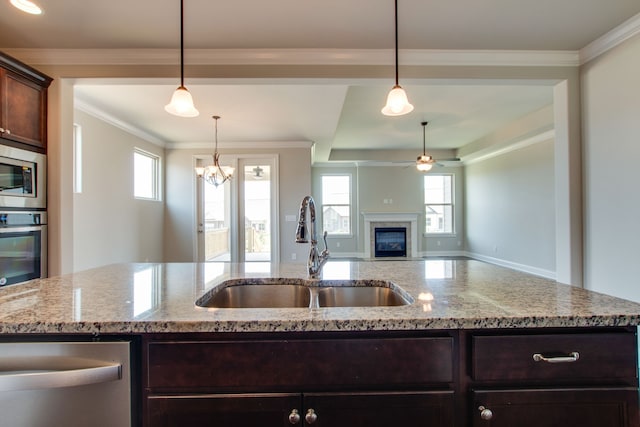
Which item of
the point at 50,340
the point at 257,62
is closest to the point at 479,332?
the point at 50,340

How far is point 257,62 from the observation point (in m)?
2.56

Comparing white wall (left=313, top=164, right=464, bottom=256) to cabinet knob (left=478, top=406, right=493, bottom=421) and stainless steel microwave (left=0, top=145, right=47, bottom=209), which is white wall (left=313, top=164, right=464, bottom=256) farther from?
cabinet knob (left=478, top=406, right=493, bottom=421)

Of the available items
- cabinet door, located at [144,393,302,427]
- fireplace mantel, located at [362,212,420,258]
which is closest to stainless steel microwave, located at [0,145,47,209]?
cabinet door, located at [144,393,302,427]

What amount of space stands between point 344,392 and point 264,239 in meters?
5.07

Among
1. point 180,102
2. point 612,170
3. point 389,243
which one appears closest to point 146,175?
point 180,102

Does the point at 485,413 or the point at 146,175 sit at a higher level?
the point at 146,175

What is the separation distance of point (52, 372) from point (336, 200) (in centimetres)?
759

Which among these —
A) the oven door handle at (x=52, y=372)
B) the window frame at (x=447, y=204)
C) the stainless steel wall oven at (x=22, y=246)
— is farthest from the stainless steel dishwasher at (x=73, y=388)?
the window frame at (x=447, y=204)

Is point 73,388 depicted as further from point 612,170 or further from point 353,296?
point 612,170

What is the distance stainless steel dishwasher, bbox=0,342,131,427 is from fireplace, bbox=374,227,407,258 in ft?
24.9

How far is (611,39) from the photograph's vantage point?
234 centimetres

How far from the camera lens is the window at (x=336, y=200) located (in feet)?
27.0

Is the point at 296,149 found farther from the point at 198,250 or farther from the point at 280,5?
the point at 280,5

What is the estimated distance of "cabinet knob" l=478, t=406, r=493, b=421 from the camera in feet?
2.76
